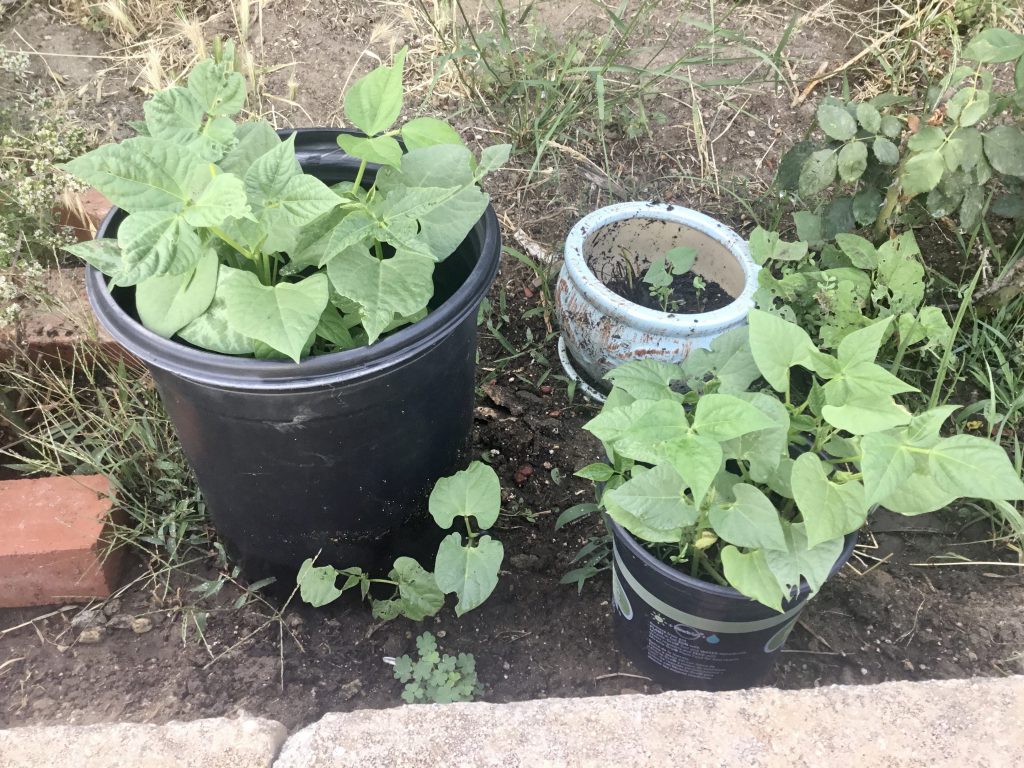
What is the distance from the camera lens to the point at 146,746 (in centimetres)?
107

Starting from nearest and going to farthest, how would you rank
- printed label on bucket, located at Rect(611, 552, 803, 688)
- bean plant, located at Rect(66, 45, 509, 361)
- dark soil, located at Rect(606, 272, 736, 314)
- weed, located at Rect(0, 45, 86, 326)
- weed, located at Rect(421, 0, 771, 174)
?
bean plant, located at Rect(66, 45, 509, 361) → printed label on bucket, located at Rect(611, 552, 803, 688) → weed, located at Rect(0, 45, 86, 326) → dark soil, located at Rect(606, 272, 736, 314) → weed, located at Rect(421, 0, 771, 174)

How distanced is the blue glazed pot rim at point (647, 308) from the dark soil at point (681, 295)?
0.41 ft

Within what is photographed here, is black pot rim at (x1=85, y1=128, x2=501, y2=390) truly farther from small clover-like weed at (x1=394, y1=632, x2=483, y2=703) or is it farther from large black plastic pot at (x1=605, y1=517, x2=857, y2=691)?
small clover-like weed at (x1=394, y1=632, x2=483, y2=703)

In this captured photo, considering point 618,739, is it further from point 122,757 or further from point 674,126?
point 674,126

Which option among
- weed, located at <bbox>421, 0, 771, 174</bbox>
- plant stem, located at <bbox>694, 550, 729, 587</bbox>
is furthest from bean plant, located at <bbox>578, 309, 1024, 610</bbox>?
weed, located at <bbox>421, 0, 771, 174</bbox>

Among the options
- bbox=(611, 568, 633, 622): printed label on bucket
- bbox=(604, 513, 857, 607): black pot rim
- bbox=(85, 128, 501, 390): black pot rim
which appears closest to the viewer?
bbox=(85, 128, 501, 390): black pot rim

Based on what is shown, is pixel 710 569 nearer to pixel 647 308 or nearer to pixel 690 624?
pixel 690 624

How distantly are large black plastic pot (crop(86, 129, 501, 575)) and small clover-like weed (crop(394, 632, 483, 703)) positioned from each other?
20 cm

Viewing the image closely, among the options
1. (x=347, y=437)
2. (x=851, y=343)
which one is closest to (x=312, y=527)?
(x=347, y=437)

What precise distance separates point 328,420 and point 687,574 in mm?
668

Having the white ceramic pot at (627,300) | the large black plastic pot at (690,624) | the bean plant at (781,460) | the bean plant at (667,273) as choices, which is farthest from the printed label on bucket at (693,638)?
the bean plant at (667,273)

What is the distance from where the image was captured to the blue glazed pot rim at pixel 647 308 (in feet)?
5.81

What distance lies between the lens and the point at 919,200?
1992 mm

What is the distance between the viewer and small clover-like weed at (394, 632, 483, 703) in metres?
1.51
